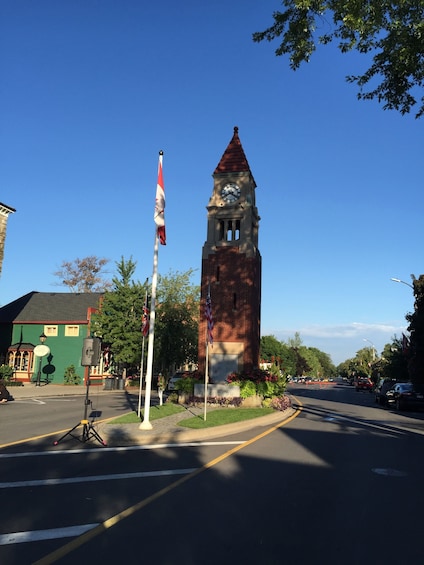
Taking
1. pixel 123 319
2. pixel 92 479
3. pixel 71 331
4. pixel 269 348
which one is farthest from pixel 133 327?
pixel 269 348

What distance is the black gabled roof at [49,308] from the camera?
40469 mm

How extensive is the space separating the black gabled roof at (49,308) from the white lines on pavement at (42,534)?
3590 cm

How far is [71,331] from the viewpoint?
39969 millimetres

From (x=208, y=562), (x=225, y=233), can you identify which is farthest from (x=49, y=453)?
(x=225, y=233)

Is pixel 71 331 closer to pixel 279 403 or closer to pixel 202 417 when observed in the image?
pixel 279 403

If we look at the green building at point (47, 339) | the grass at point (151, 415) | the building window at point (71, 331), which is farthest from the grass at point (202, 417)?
the building window at point (71, 331)

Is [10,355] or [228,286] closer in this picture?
[228,286]

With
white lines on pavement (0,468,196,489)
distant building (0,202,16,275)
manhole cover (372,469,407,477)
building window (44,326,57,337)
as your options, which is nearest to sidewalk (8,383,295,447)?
white lines on pavement (0,468,196,489)

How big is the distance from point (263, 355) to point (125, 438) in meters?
96.5

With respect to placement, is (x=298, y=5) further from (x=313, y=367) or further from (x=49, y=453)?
(x=313, y=367)

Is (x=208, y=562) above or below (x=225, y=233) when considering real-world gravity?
below

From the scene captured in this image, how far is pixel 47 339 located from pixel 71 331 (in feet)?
7.28

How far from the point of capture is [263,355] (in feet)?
348

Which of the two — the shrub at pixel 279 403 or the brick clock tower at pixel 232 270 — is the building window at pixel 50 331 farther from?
the shrub at pixel 279 403
